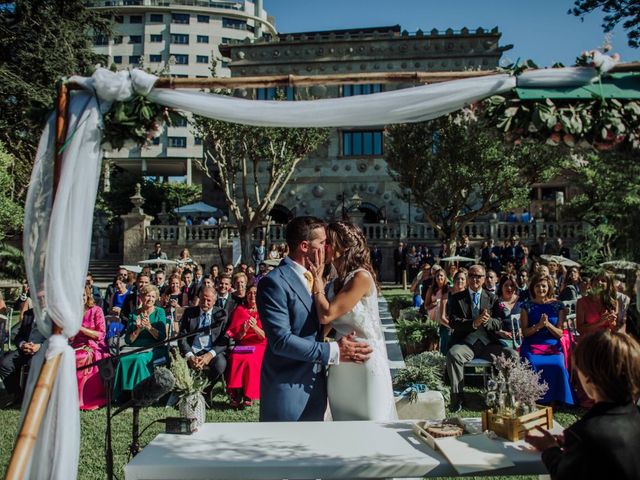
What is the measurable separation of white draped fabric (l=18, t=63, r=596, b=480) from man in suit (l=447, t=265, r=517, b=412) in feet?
14.5

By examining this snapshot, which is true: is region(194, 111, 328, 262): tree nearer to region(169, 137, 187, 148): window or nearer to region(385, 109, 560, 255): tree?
region(385, 109, 560, 255): tree

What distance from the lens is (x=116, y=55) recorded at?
6731 centimetres

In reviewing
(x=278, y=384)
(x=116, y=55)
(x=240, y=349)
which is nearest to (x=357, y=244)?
(x=278, y=384)

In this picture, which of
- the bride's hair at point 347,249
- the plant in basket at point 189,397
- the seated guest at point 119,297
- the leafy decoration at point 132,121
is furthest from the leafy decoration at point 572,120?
the seated guest at point 119,297

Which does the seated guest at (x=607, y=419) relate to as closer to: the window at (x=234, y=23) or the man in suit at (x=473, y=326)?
the man in suit at (x=473, y=326)

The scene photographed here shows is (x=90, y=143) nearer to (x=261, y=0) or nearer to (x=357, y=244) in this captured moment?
(x=357, y=244)

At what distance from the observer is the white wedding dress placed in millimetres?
4121

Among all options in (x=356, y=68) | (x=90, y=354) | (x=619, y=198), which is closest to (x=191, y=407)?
(x=619, y=198)

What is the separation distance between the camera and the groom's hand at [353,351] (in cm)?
407

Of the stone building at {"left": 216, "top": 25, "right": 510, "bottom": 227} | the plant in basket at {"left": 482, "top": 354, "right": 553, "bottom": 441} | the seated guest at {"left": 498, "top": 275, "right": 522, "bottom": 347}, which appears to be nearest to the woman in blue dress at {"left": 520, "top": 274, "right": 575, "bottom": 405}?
the seated guest at {"left": 498, "top": 275, "right": 522, "bottom": 347}

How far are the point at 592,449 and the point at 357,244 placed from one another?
2.16m

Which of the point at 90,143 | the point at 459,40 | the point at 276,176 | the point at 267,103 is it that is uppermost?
the point at 459,40

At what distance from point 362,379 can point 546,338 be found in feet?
14.2

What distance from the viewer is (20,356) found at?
Answer: 824cm
